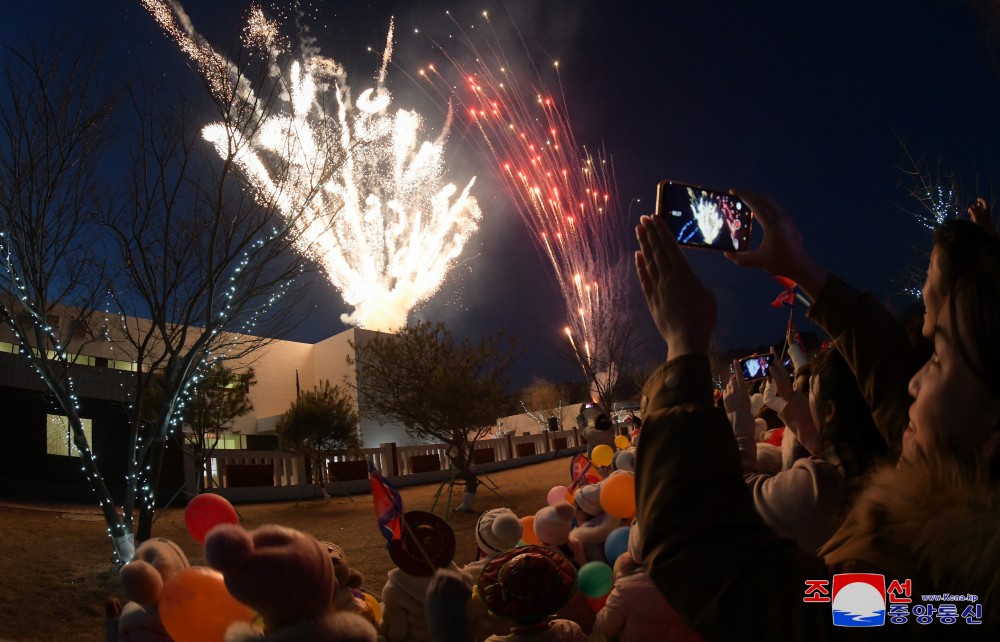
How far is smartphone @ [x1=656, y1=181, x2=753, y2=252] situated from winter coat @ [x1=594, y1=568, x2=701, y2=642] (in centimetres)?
156

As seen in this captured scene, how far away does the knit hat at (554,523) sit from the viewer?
4.44 m

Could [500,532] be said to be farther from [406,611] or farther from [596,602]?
[406,611]

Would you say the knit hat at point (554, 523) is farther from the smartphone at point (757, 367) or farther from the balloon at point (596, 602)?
the smartphone at point (757, 367)

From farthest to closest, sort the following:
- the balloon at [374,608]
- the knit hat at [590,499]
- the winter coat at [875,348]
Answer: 1. the knit hat at [590,499]
2. the balloon at [374,608]
3. the winter coat at [875,348]

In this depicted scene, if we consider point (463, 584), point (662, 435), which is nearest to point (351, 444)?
point (463, 584)

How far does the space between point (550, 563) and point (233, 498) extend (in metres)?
15.1

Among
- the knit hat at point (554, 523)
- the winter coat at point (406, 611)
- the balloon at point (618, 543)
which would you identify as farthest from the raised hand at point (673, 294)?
the knit hat at point (554, 523)

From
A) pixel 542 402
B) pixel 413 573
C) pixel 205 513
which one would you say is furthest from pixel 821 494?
pixel 542 402

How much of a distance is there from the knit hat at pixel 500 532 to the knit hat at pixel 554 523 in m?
0.33

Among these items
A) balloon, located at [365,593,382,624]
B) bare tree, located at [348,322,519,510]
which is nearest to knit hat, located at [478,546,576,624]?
balloon, located at [365,593,382,624]

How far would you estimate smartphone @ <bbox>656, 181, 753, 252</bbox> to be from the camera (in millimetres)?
1965

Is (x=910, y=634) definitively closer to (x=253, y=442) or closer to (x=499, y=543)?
(x=499, y=543)

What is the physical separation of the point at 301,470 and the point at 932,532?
1810 centimetres

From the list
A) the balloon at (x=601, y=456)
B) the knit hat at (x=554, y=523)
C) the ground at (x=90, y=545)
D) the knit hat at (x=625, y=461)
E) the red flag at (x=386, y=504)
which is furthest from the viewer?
the balloon at (x=601, y=456)
